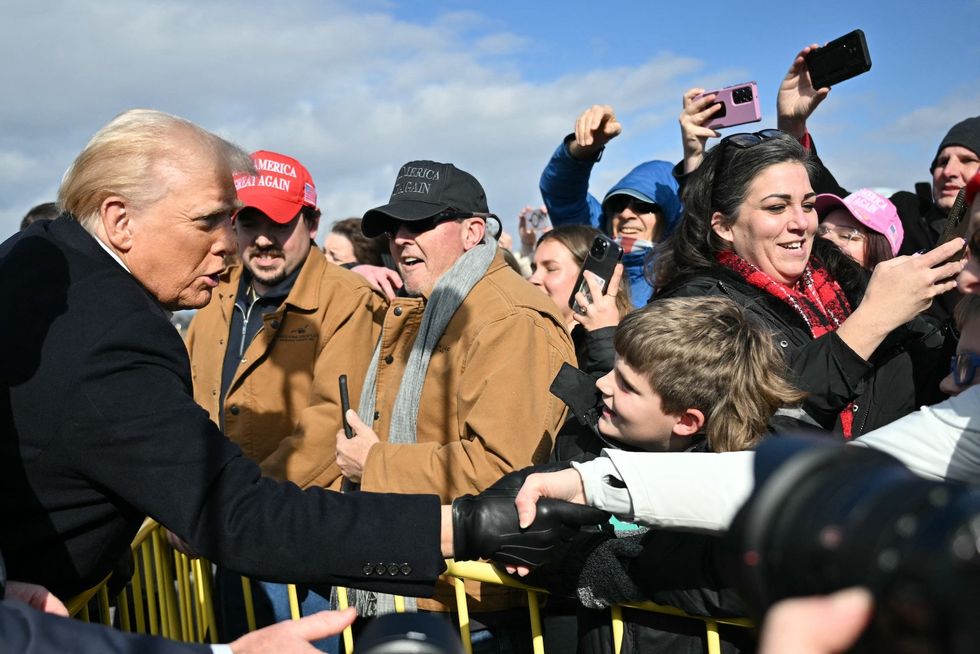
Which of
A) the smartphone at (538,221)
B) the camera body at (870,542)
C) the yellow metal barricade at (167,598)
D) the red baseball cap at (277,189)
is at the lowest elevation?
the yellow metal barricade at (167,598)

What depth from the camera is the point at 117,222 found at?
261 cm

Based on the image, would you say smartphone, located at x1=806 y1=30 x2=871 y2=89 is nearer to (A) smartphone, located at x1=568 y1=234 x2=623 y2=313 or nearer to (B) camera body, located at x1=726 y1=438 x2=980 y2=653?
(A) smartphone, located at x1=568 y1=234 x2=623 y2=313

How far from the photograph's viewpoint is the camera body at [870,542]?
2.70ft

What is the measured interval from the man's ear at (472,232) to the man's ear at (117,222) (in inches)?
63.1

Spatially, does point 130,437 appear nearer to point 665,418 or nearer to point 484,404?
point 484,404

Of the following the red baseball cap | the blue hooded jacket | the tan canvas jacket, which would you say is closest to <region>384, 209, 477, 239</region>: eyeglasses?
the tan canvas jacket

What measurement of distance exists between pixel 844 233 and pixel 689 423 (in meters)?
2.09

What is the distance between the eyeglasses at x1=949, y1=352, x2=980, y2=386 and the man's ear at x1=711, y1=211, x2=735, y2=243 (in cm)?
120

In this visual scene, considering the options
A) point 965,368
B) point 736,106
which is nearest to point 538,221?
point 736,106

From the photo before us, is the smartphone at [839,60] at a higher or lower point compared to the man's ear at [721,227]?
higher

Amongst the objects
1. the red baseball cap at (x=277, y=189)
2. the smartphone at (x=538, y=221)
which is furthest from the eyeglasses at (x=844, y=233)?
the smartphone at (x=538, y=221)

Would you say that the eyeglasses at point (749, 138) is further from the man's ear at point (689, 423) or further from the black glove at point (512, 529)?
the black glove at point (512, 529)

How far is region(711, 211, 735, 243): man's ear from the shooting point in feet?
12.0

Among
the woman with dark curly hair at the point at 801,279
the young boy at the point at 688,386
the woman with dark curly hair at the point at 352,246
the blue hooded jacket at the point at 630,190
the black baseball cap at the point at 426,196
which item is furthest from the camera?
the woman with dark curly hair at the point at 352,246
